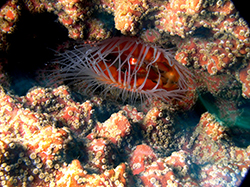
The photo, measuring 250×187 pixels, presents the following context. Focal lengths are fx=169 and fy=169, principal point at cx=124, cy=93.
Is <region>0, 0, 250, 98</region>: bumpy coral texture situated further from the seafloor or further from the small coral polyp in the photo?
the small coral polyp

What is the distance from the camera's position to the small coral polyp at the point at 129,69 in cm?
279

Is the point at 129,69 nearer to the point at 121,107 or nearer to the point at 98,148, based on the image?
the point at 121,107

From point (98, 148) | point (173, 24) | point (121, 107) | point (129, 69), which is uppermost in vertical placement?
point (173, 24)

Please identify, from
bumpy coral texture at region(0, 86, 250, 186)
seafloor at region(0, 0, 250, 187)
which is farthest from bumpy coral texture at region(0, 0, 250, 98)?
bumpy coral texture at region(0, 86, 250, 186)

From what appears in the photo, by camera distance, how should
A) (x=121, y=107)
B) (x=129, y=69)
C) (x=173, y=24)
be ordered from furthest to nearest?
(x=121, y=107)
(x=129, y=69)
(x=173, y=24)

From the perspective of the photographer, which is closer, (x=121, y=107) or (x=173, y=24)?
(x=173, y=24)

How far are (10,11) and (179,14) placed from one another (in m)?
2.12

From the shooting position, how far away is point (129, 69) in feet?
8.95

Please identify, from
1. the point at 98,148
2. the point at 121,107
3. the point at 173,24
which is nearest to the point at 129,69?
the point at 121,107

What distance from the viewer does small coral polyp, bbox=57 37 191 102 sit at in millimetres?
2795

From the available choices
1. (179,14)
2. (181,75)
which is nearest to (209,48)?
(179,14)

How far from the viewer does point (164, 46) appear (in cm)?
264

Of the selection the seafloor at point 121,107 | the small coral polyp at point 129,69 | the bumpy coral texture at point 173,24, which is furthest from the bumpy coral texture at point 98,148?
the bumpy coral texture at point 173,24

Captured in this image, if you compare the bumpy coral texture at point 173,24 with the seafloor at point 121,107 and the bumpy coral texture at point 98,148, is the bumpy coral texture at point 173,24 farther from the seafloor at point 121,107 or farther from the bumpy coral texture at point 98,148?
the bumpy coral texture at point 98,148
